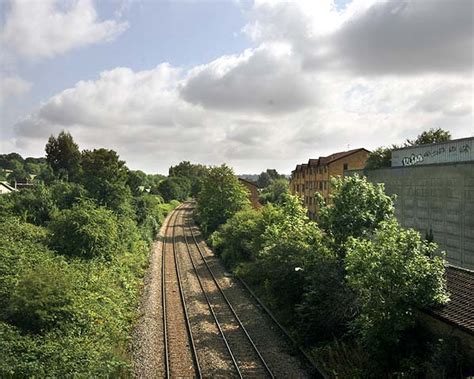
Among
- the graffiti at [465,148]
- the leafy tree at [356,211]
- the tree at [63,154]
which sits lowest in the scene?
the leafy tree at [356,211]

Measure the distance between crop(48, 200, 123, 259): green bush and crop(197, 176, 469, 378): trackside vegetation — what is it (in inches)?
384

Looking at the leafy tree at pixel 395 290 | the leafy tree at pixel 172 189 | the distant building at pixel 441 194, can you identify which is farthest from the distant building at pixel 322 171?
the leafy tree at pixel 172 189

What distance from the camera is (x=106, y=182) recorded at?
36906mm

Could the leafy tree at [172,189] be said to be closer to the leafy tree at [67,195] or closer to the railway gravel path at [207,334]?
the leafy tree at [67,195]

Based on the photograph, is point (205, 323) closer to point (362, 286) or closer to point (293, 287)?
point (293, 287)

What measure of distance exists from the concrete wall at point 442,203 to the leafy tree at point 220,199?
20253 mm

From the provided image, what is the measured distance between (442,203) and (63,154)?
52.9 meters

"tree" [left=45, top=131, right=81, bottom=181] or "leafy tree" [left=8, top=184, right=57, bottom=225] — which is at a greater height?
"tree" [left=45, top=131, right=81, bottom=181]

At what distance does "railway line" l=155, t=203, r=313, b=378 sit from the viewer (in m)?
14.0

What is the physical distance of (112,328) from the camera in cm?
1611

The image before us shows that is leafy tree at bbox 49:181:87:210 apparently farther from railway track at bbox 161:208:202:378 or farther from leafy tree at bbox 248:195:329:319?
leafy tree at bbox 248:195:329:319

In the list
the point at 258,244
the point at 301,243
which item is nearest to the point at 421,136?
the point at 258,244

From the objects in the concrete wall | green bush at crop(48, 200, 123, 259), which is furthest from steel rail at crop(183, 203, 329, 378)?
the concrete wall

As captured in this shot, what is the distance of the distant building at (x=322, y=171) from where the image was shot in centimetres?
5603
